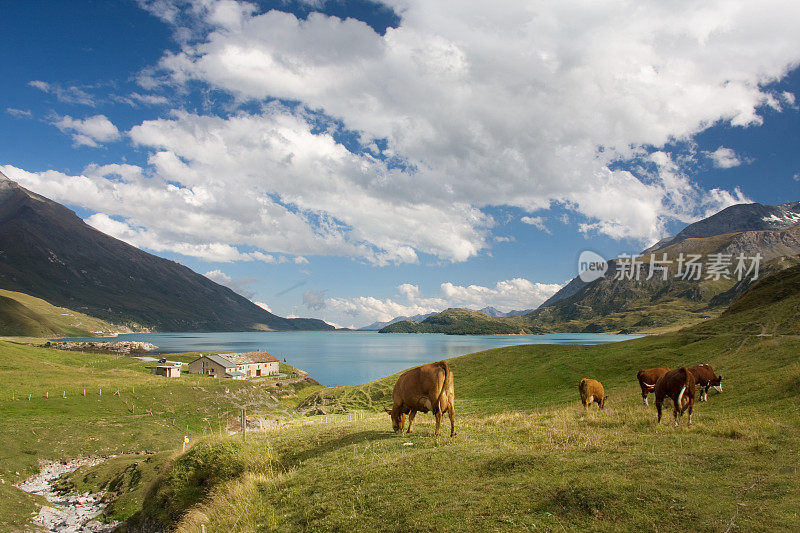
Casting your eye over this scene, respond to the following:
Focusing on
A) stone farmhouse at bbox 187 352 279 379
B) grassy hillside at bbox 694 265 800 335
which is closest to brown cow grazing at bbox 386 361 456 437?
grassy hillside at bbox 694 265 800 335

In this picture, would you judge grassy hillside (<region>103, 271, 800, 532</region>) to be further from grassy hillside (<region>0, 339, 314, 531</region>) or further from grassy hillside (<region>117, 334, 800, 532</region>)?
grassy hillside (<region>0, 339, 314, 531</region>)

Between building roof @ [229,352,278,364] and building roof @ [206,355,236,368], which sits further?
building roof @ [229,352,278,364]

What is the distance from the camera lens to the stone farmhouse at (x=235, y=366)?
11562cm

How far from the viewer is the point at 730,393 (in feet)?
79.1

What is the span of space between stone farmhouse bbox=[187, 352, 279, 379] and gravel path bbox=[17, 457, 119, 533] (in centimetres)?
7436

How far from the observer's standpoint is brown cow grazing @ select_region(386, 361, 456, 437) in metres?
15.4

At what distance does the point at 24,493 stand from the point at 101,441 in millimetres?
14748

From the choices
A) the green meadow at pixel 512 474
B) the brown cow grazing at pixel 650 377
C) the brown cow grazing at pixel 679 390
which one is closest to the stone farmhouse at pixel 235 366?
the green meadow at pixel 512 474

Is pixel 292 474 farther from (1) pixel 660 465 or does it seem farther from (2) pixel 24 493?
(2) pixel 24 493

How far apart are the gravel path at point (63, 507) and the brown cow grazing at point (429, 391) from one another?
29875 millimetres

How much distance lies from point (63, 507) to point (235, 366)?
87.6 meters

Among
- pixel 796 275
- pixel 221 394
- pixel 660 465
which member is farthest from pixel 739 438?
pixel 221 394

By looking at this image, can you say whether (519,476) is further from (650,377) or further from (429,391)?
(650,377)

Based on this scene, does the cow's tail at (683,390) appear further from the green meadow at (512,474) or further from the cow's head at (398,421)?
the cow's head at (398,421)
